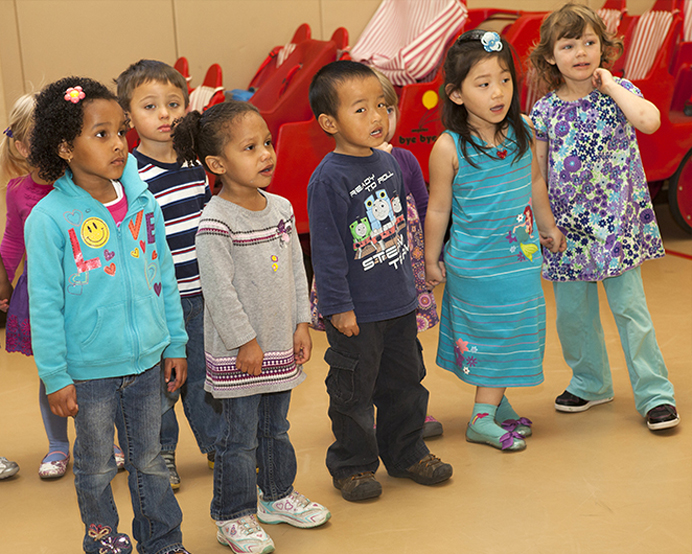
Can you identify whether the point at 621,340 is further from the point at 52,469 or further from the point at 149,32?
the point at 149,32

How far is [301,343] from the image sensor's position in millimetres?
2021

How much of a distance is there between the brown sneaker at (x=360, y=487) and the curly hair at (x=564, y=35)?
4.73 ft

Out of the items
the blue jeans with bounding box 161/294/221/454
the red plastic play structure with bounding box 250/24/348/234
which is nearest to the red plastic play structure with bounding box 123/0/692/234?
the red plastic play structure with bounding box 250/24/348/234

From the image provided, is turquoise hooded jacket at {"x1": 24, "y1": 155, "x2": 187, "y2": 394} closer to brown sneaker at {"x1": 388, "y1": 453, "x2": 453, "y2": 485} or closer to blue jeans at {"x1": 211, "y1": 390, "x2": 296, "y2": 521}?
blue jeans at {"x1": 211, "y1": 390, "x2": 296, "y2": 521}

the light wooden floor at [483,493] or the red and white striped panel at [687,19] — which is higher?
the red and white striped panel at [687,19]

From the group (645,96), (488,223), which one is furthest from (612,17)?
(488,223)

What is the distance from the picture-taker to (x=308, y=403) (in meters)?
2.94

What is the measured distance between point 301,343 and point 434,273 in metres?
0.61

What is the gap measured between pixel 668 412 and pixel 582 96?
1049mm

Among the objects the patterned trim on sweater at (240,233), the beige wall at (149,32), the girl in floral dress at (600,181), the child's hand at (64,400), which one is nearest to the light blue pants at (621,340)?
the girl in floral dress at (600,181)

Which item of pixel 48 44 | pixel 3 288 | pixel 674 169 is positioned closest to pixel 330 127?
pixel 3 288

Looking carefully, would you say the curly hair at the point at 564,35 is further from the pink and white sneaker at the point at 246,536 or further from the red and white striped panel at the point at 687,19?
the red and white striped panel at the point at 687,19

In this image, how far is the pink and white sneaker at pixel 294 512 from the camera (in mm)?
2068

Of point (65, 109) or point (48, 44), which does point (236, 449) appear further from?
point (48, 44)
